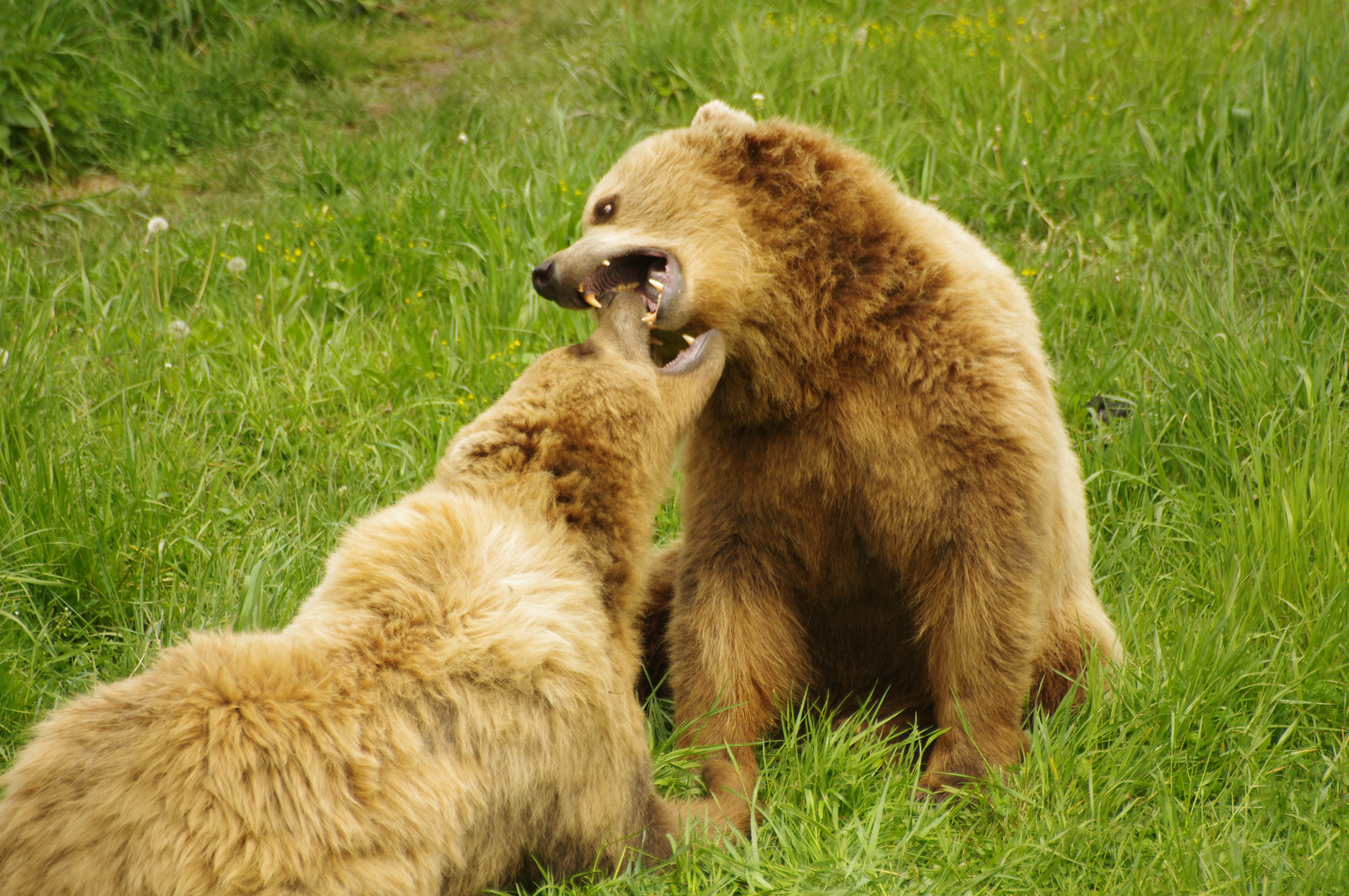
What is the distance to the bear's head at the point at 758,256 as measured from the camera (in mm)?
3725

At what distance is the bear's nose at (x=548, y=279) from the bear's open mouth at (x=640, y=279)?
0.08 m

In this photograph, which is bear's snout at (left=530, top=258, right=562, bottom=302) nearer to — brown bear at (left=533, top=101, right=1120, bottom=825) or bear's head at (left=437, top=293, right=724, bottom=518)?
brown bear at (left=533, top=101, right=1120, bottom=825)

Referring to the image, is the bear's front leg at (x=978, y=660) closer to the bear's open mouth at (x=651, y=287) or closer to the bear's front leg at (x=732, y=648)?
the bear's front leg at (x=732, y=648)

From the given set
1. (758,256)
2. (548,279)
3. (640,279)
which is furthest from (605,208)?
(758,256)

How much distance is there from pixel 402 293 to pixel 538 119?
2.07 m

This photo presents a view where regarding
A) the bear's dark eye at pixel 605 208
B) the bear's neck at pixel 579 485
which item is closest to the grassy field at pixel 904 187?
the bear's neck at pixel 579 485

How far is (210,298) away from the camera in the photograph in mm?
6031

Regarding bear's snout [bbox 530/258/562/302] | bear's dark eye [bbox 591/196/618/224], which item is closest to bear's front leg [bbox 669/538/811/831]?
bear's snout [bbox 530/258/562/302]

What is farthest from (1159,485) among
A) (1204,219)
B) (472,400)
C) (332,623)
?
(332,623)

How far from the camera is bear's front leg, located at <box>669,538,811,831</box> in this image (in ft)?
13.3

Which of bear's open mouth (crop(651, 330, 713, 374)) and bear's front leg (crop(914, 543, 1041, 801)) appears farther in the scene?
bear's front leg (crop(914, 543, 1041, 801))

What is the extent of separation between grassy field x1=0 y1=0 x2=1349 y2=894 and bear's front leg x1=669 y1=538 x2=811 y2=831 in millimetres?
209

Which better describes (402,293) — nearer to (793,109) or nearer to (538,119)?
(538,119)

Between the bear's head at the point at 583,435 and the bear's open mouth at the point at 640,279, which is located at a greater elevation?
the bear's open mouth at the point at 640,279
